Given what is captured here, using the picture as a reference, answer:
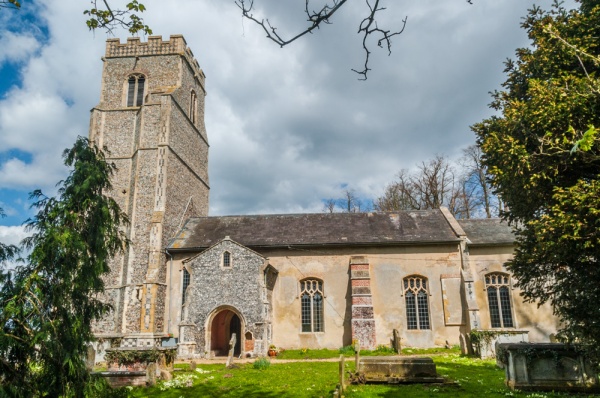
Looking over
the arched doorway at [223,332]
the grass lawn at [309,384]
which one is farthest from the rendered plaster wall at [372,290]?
the grass lawn at [309,384]

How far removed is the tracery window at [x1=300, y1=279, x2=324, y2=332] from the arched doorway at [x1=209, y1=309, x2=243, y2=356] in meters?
3.49

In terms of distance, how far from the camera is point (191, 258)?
22.1 m

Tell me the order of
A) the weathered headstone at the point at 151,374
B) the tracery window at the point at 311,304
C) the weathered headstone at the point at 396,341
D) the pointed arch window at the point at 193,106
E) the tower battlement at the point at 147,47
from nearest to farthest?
the weathered headstone at the point at 151,374 → the weathered headstone at the point at 396,341 → the tracery window at the point at 311,304 → the tower battlement at the point at 147,47 → the pointed arch window at the point at 193,106

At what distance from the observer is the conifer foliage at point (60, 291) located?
7.66 metres

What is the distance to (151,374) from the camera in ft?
41.9

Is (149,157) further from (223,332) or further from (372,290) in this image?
(372,290)

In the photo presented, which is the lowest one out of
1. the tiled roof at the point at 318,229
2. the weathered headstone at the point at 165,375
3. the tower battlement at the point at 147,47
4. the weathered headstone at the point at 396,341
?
the weathered headstone at the point at 165,375

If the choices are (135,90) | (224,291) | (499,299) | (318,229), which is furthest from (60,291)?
(135,90)

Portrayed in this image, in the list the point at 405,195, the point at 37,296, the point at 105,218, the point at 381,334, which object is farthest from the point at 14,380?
the point at 405,195

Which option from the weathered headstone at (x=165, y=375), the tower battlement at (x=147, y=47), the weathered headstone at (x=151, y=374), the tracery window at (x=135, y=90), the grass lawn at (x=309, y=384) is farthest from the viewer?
the tower battlement at (x=147, y=47)

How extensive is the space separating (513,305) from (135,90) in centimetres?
2659

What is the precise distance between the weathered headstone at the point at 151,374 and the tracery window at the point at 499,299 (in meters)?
17.3

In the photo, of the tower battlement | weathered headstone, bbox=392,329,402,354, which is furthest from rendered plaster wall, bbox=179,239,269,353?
the tower battlement

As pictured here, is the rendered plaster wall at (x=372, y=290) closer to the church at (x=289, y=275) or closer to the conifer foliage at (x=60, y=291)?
the church at (x=289, y=275)
